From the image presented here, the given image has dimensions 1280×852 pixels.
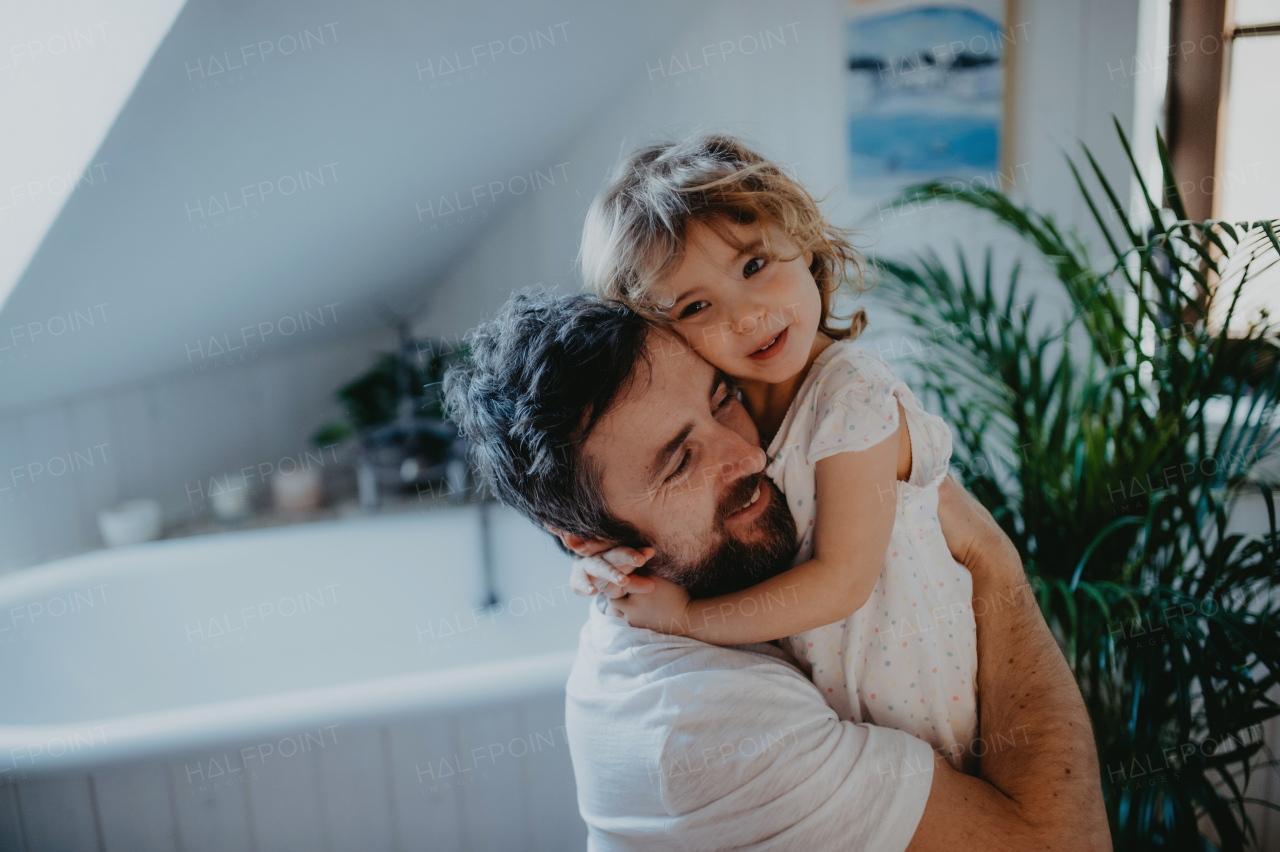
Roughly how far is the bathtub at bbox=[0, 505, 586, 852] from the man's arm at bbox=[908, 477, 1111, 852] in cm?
66

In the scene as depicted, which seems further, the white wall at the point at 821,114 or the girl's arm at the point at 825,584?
the white wall at the point at 821,114

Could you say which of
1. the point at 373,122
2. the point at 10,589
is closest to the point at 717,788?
the point at 373,122

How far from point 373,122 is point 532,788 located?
1541 millimetres

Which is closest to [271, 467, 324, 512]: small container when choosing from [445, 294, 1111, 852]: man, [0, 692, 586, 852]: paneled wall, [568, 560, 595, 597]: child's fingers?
[0, 692, 586, 852]: paneled wall

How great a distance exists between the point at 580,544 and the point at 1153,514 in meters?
0.87

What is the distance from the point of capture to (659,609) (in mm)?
932

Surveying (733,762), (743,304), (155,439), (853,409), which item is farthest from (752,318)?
(155,439)

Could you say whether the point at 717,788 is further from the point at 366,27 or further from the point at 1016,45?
the point at 1016,45

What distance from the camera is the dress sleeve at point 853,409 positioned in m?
0.92

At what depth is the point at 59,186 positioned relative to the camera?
4.87 ft

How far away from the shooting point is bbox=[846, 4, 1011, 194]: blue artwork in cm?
238

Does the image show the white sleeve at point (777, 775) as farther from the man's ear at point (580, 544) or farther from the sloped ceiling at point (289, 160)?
the sloped ceiling at point (289, 160)

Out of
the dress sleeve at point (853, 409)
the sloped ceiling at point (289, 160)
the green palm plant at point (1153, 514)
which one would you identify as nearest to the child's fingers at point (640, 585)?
the dress sleeve at point (853, 409)

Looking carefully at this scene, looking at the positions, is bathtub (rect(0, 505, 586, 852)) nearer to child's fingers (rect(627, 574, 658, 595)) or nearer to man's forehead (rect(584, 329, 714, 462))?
child's fingers (rect(627, 574, 658, 595))
